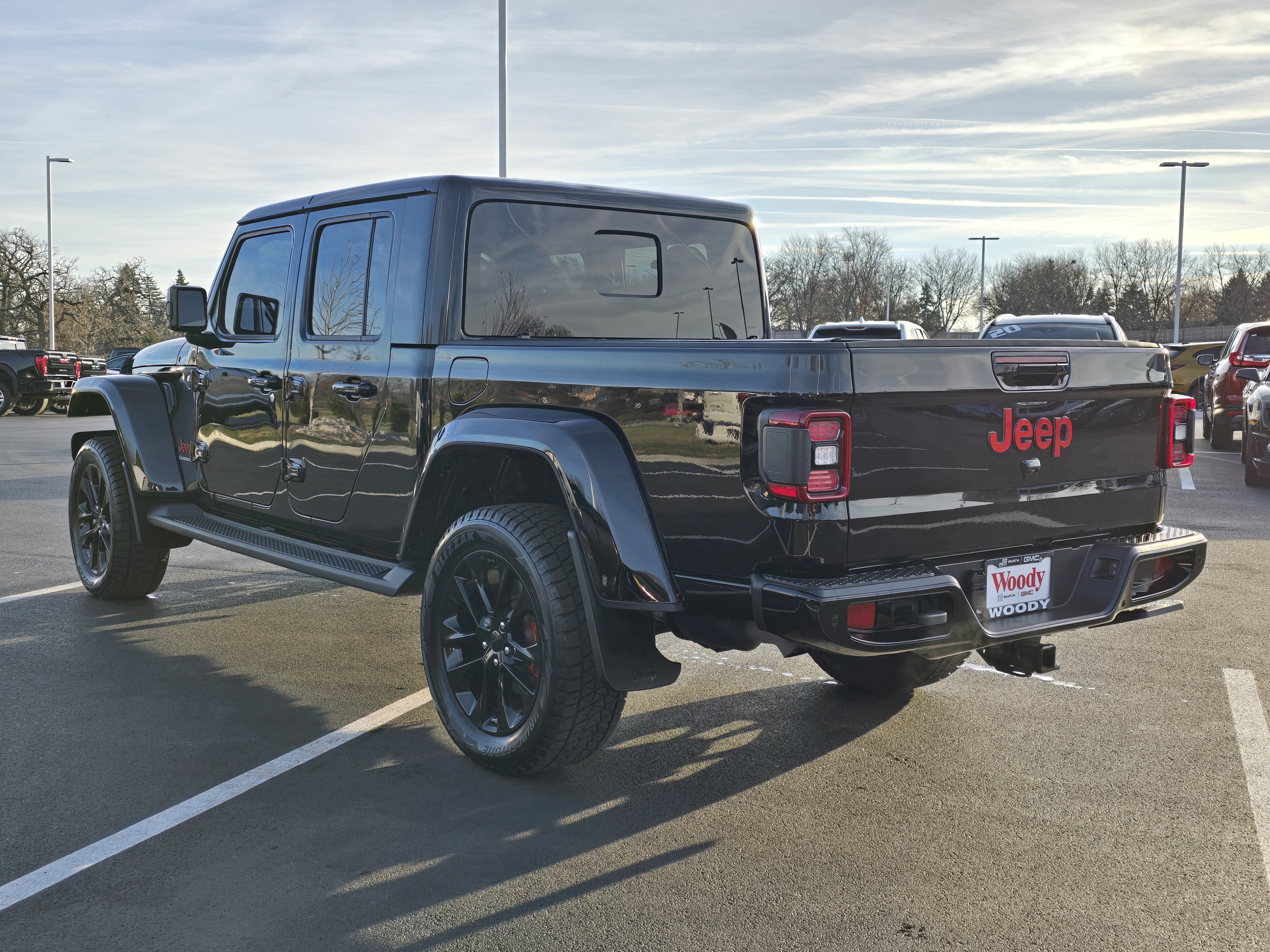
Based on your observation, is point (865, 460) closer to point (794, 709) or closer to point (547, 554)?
point (547, 554)

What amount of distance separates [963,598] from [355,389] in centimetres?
250

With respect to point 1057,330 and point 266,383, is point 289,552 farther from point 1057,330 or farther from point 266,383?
point 1057,330

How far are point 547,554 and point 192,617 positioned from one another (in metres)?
3.35

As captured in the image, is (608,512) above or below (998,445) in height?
below

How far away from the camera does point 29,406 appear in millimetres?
25719

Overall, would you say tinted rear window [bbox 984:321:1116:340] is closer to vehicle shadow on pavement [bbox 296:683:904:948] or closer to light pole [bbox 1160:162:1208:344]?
vehicle shadow on pavement [bbox 296:683:904:948]

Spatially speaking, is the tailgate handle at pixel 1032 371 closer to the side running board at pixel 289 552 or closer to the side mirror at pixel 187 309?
the side running board at pixel 289 552

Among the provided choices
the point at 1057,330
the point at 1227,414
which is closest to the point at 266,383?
the point at 1057,330

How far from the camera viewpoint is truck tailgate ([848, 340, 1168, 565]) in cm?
329

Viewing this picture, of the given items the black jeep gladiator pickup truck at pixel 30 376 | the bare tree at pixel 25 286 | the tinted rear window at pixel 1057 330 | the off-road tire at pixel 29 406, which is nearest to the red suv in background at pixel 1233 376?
the tinted rear window at pixel 1057 330

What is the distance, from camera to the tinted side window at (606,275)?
452 centimetres

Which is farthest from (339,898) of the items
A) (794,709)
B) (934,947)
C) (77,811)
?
(794,709)

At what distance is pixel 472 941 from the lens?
9.27 ft

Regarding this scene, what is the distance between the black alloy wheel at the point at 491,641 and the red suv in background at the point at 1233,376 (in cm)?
1270
